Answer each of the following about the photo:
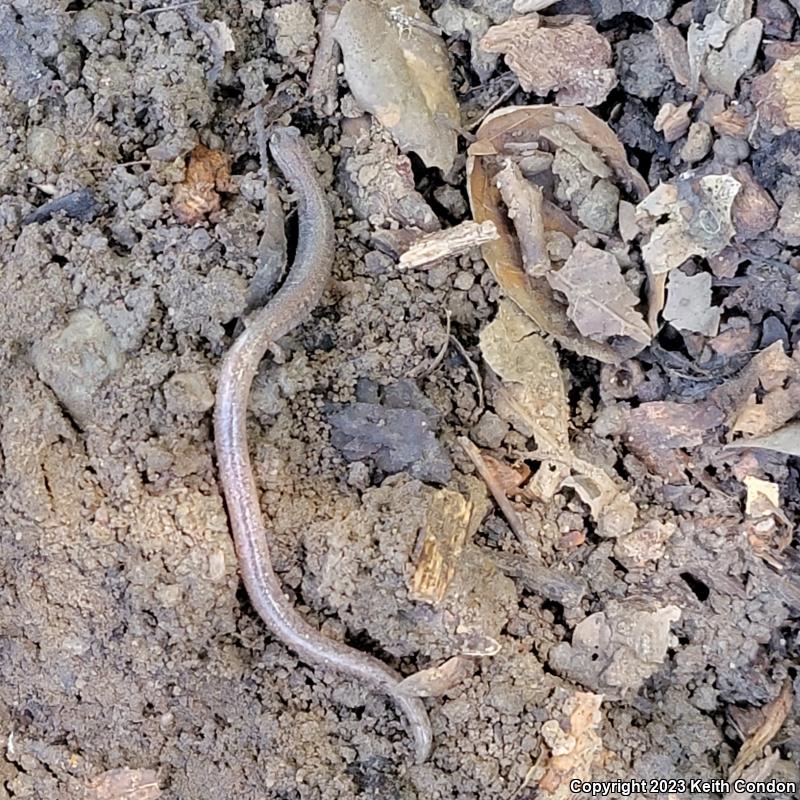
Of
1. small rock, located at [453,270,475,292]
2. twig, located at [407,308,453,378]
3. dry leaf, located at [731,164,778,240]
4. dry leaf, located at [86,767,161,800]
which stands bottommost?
dry leaf, located at [86,767,161,800]

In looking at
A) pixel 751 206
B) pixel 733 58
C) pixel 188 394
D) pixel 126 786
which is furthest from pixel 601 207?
pixel 126 786

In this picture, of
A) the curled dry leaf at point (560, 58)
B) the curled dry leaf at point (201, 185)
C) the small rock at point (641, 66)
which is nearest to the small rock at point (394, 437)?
the curled dry leaf at point (201, 185)

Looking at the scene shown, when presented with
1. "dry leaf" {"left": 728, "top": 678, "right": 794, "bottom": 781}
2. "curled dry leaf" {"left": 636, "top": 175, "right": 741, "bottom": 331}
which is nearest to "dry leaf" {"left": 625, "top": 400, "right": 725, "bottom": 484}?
"curled dry leaf" {"left": 636, "top": 175, "right": 741, "bottom": 331}

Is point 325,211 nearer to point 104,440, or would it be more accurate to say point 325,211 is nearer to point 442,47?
point 442,47

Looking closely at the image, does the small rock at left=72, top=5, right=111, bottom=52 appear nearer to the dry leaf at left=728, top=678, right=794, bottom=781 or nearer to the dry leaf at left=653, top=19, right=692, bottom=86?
the dry leaf at left=653, top=19, right=692, bottom=86

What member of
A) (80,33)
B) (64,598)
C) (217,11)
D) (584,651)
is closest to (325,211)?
(217,11)

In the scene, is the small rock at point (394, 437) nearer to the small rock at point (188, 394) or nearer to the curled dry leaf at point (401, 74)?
the small rock at point (188, 394)

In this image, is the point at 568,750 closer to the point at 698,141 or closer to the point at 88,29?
the point at 698,141
